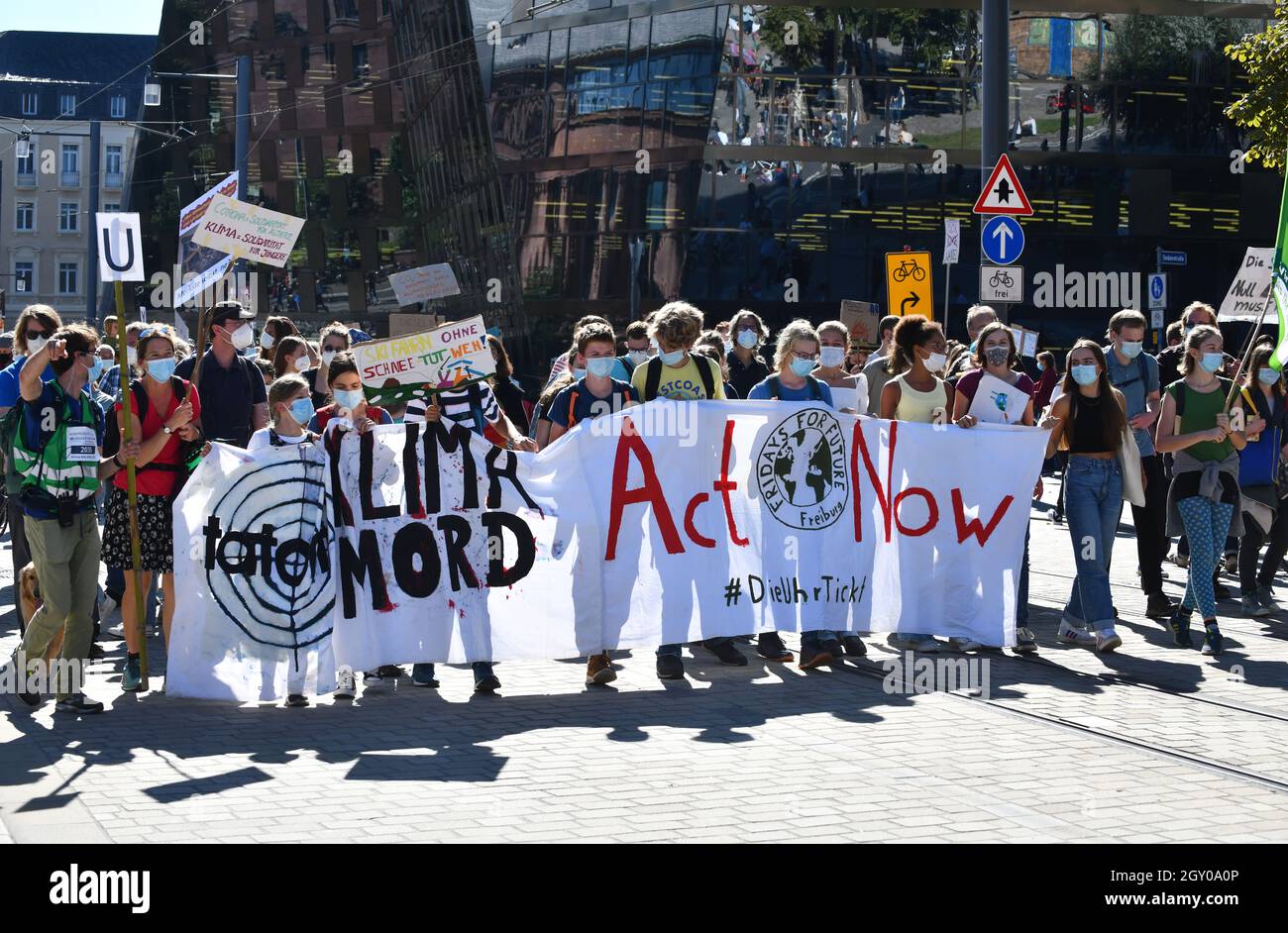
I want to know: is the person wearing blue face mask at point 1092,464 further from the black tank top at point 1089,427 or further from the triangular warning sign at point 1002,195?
the triangular warning sign at point 1002,195

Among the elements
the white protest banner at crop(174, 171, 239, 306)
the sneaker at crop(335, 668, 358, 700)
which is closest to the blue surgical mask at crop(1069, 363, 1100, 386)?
the sneaker at crop(335, 668, 358, 700)

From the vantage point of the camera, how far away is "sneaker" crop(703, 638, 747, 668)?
10.4m

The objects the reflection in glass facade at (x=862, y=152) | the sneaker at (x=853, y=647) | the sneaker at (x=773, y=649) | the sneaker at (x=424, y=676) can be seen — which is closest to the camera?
the sneaker at (x=424, y=676)

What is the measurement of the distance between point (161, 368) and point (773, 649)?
3.67 meters

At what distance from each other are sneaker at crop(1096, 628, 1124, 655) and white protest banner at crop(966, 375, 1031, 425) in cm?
136

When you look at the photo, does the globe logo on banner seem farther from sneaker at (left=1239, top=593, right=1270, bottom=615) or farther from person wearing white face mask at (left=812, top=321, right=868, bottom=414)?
sneaker at (left=1239, top=593, right=1270, bottom=615)

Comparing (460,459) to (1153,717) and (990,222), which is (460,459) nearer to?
→ (1153,717)

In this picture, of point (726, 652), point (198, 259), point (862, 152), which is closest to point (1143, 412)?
point (726, 652)

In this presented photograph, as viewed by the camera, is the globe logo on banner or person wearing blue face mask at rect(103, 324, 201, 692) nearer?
person wearing blue face mask at rect(103, 324, 201, 692)

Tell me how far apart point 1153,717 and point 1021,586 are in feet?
7.83

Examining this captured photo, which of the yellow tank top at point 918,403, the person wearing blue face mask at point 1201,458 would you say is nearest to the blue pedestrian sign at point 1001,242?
the person wearing blue face mask at point 1201,458

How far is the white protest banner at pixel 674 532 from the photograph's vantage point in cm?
959

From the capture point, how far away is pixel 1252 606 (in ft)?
41.4

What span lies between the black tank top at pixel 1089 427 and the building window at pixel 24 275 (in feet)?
354
